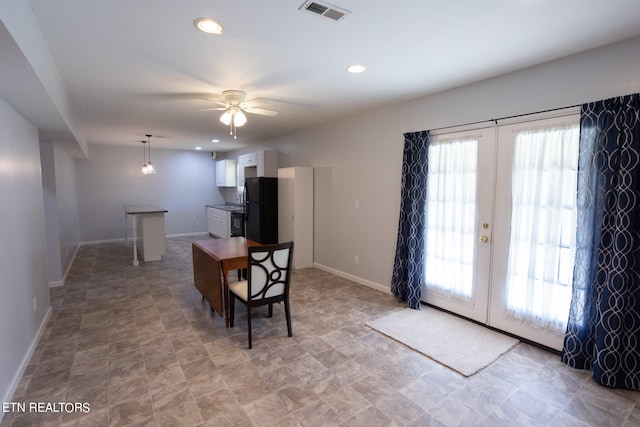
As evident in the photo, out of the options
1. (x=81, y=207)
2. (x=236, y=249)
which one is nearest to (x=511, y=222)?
(x=236, y=249)

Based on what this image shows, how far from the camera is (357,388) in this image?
2.23m

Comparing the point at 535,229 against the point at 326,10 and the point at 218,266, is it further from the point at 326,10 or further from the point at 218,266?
the point at 218,266

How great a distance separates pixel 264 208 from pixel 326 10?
424cm

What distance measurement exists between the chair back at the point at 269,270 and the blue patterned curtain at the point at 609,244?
245 centimetres

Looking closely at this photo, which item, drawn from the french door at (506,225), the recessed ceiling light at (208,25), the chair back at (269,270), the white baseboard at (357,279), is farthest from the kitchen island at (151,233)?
the french door at (506,225)

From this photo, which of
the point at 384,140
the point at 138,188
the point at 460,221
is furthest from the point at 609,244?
the point at 138,188

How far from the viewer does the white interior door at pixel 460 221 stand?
122 inches

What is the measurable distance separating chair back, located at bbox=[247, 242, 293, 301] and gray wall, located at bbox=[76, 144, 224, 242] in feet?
21.8

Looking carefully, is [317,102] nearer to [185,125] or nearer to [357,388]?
[185,125]

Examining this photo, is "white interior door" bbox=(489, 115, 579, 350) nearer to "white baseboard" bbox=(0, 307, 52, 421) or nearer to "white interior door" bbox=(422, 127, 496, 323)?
"white interior door" bbox=(422, 127, 496, 323)

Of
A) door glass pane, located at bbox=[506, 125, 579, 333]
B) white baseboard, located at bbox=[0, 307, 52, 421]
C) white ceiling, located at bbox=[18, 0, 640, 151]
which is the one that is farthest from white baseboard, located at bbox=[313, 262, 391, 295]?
white baseboard, located at bbox=[0, 307, 52, 421]

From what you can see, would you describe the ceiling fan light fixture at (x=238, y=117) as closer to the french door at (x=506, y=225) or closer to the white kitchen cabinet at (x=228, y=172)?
the french door at (x=506, y=225)

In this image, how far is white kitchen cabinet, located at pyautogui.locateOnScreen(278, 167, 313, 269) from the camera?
5301 mm

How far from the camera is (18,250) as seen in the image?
2.55 meters
